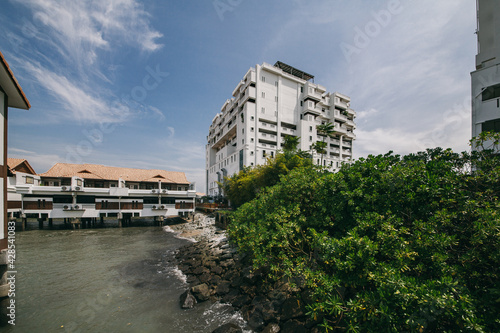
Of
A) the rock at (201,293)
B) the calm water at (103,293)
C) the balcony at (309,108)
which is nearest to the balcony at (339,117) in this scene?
the balcony at (309,108)

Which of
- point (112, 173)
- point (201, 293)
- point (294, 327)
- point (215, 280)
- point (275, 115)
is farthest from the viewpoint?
point (275, 115)

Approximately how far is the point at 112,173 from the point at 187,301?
35.9 metres

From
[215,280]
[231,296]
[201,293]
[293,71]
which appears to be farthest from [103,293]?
[293,71]

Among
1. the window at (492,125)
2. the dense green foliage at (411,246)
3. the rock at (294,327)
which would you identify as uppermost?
the window at (492,125)

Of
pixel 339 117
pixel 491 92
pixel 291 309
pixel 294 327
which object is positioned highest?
pixel 339 117

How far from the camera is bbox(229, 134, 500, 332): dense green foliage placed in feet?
14.2

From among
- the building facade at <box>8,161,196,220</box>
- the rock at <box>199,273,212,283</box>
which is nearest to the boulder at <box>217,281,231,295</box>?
the rock at <box>199,273,212,283</box>

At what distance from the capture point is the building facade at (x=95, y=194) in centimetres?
2955

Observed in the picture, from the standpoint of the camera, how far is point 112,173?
37.5m

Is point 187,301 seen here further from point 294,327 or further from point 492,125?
point 492,125

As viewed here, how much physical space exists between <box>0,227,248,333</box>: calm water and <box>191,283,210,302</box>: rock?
1.17 ft

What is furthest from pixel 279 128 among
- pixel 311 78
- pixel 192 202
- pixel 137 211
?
pixel 137 211

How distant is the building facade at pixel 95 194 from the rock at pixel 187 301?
26.8 metres

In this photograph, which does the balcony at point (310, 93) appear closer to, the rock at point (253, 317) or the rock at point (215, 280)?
the rock at point (215, 280)
